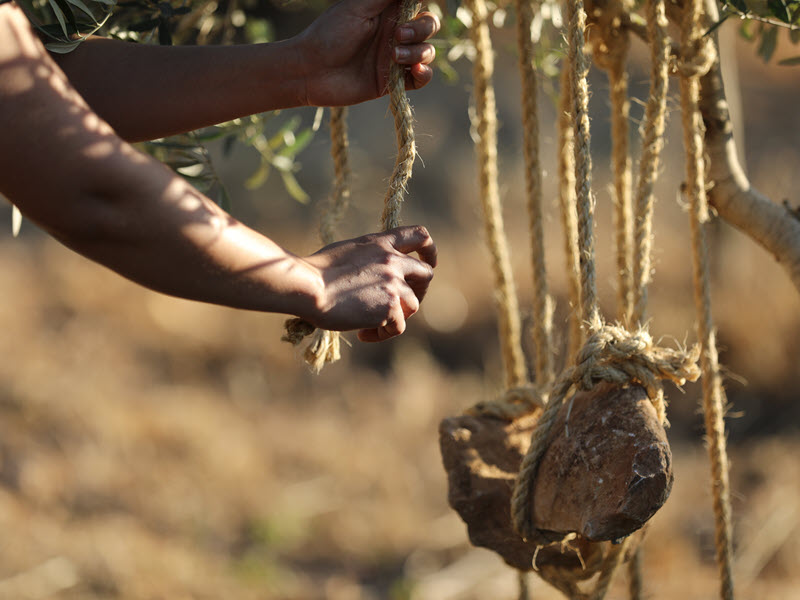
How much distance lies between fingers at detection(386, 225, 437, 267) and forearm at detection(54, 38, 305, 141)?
0.19 metres

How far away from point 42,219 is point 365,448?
2.21 meters

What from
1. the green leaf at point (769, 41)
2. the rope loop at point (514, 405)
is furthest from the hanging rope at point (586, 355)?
the green leaf at point (769, 41)

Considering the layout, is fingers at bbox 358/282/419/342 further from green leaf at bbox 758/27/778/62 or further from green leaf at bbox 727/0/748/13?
green leaf at bbox 758/27/778/62

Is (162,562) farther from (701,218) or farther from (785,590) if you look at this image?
(701,218)

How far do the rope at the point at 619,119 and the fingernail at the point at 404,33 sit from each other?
0.26 meters

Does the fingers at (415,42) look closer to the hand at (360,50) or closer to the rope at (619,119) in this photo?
the hand at (360,50)

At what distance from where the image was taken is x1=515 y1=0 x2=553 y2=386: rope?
0.81 meters

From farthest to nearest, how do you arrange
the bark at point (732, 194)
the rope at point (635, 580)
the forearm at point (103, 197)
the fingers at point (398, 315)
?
1. the rope at point (635, 580)
2. the bark at point (732, 194)
3. the fingers at point (398, 315)
4. the forearm at point (103, 197)

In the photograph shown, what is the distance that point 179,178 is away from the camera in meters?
0.52

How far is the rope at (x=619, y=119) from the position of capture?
82 cm

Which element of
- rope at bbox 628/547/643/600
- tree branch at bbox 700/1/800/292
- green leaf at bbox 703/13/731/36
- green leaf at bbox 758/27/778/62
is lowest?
rope at bbox 628/547/643/600

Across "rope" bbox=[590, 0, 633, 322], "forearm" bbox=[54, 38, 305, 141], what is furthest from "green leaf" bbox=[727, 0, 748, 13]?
"forearm" bbox=[54, 38, 305, 141]

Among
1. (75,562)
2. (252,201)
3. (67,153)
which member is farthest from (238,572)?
(252,201)

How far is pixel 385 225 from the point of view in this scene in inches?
26.5
